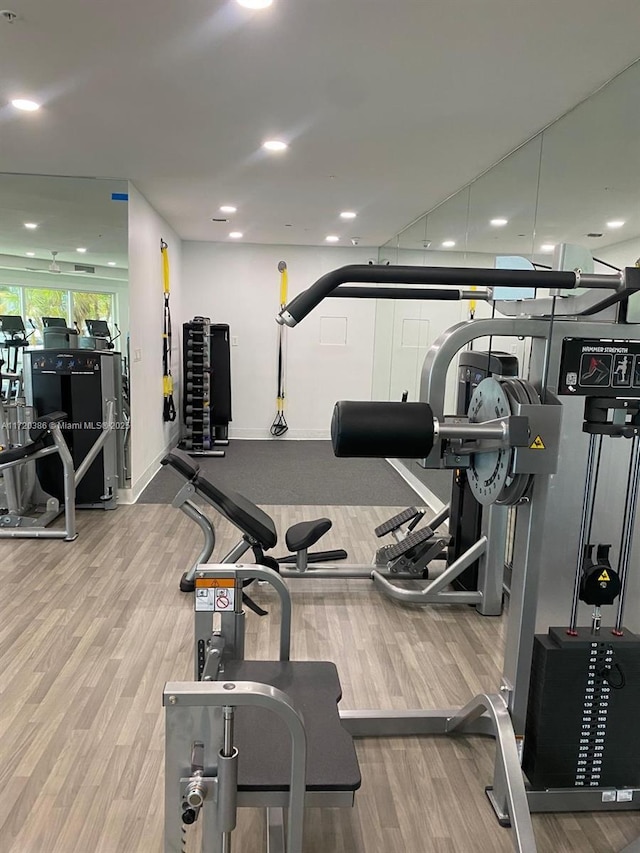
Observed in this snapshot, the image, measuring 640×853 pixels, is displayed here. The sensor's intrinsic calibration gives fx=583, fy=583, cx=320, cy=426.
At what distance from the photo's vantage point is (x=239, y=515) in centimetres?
284

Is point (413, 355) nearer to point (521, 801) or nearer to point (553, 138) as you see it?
point (553, 138)

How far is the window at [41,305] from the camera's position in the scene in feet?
15.3

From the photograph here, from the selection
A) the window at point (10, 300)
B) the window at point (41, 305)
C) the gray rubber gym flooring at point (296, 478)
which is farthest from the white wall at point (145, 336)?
the window at point (10, 300)

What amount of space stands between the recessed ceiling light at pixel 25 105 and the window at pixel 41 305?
75.9 inches

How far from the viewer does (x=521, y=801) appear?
1535 millimetres

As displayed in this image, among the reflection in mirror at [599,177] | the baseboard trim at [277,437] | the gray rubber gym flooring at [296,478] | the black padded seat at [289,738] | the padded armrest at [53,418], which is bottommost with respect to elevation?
the gray rubber gym flooring at [296,478]

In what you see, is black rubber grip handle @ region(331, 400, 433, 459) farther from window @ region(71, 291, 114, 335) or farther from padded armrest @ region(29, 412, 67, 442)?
window @ region(71, 291, 114, 335)

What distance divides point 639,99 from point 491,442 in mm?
1735

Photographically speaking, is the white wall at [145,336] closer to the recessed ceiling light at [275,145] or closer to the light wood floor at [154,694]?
the light wood floor at [154,694]

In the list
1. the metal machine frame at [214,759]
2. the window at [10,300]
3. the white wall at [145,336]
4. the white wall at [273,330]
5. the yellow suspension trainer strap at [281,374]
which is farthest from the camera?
the white wall at [273,330]

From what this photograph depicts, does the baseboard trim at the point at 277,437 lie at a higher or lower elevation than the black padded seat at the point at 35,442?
lower

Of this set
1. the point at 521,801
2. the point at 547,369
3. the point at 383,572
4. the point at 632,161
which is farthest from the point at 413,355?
the point at 521,801

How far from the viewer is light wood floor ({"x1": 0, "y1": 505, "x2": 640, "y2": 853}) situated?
1.69m

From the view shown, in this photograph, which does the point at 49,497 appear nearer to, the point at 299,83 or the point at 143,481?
the point at 143,481
